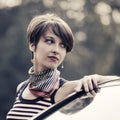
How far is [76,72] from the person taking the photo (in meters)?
36.9

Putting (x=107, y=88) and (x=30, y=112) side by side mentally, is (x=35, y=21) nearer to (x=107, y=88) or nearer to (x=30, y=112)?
(x=30, y=112)

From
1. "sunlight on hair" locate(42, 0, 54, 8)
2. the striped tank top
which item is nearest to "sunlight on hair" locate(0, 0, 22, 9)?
"sunlight on hair" locate(42, 0, 54, 8)

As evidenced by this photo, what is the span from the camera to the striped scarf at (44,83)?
12.4ft

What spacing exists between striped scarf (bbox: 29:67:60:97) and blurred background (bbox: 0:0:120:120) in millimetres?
27272

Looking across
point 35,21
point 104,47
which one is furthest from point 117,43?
point 35,21

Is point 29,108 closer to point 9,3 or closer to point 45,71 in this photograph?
point 45,71

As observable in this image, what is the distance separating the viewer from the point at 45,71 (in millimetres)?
4016

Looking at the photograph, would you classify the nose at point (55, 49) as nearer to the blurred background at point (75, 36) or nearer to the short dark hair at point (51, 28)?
the short dark hair at point (51, 28)

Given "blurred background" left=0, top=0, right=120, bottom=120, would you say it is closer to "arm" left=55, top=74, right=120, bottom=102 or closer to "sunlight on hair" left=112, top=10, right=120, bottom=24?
"sunlight on hair" left=112, top=10, right=120, bottom=24

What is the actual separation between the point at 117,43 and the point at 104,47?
4.15 ft

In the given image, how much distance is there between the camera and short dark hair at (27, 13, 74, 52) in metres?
3.96

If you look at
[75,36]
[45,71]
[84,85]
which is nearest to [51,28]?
[45,71]

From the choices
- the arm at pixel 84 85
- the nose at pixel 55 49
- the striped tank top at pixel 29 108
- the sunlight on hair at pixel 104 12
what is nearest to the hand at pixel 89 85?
the arm at pixel 84 85

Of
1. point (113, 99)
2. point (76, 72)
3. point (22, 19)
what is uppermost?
point (22, 19)
